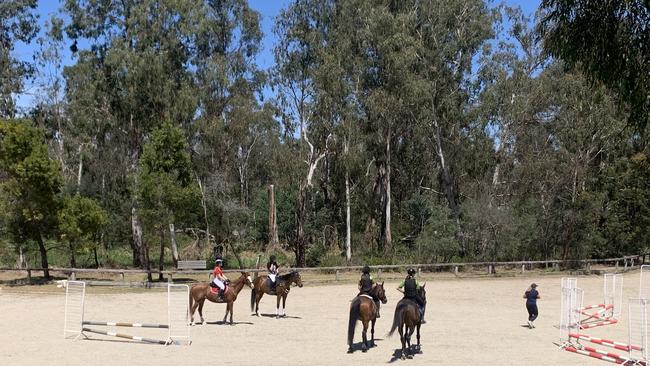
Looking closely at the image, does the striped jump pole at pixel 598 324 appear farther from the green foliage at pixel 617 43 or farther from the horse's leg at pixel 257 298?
the horse's leg at pixel 257 298

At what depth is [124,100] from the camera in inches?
1565

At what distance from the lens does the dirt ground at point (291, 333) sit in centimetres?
1352

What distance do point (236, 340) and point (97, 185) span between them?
41.8 meters

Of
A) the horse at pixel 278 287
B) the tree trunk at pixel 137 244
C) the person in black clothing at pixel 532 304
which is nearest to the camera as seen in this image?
the person in black clothing at pixel 532 304

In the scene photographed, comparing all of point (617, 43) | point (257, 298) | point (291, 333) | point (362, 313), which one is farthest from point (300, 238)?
point (617, 43)

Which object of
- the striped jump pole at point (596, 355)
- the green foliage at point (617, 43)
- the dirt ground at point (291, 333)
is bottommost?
the dirt ground at point (291, 333)

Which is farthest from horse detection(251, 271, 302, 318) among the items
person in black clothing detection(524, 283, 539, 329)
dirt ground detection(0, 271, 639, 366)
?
person in black clothing detection(524, 283, 539, 329)

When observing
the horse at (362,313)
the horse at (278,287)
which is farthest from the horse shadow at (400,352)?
the horse at (278,287)

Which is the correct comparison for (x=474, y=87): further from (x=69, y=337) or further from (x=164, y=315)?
(x=69, y=337)

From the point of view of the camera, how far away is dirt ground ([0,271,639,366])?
44.3ft

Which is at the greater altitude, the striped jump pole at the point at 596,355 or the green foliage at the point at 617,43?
the green foliage at the point at 617,43

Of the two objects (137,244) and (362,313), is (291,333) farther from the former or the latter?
(137,244)

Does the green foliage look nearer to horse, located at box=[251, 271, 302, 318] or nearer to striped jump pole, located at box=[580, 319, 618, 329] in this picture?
striped jump pole, located at box=[580, 319, 618, 329]

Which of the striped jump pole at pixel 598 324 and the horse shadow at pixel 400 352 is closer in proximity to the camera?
the horse shadow at pixel 400 352
